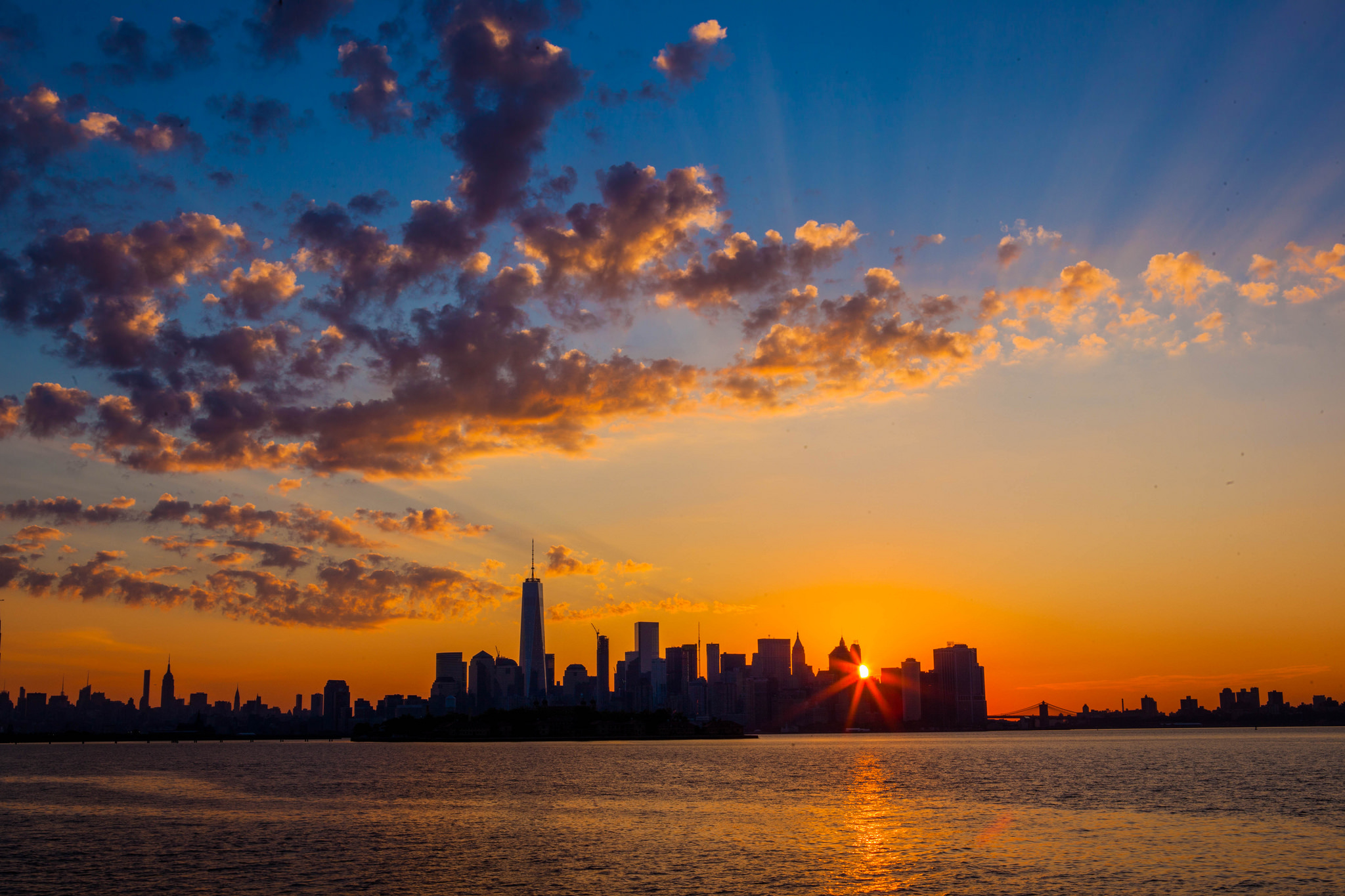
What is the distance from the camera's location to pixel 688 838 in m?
79.8

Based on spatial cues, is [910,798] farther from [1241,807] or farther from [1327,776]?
[1327,776]

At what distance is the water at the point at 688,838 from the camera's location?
60375 mm

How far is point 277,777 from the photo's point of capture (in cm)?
17400

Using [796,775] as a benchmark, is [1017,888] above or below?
above

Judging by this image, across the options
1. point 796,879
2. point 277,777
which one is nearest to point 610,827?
point 796,879

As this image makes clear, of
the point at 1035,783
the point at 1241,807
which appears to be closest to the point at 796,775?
the point at 1035,783

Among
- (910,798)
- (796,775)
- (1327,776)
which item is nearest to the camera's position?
(910,798)

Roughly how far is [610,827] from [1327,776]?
132 m

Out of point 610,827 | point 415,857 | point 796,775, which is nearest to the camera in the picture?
point 415,857

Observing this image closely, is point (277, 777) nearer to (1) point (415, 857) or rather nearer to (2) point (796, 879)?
(1) point (415, 857)

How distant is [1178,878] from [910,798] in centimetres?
5926

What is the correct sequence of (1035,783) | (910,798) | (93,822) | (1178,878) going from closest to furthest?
(1178,878) < (93,822) < (910,798) < (1035,783)

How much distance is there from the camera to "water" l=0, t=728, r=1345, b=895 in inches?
2377

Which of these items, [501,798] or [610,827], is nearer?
[610,827]
